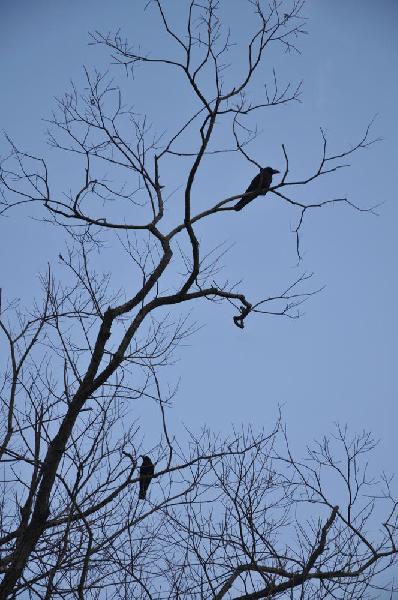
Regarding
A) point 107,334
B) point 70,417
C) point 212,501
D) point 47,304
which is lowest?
point 212,501

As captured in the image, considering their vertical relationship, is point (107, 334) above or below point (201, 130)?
below

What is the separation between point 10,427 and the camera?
4.05 m

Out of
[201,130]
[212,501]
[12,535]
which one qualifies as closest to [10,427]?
[12,535]

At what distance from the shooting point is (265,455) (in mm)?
4824

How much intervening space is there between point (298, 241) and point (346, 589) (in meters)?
2.76

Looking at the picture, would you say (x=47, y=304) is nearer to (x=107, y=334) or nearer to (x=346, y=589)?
(x=107, y=334)

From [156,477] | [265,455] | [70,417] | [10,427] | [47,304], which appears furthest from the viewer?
[265,455]

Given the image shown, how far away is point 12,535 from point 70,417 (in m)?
1.00

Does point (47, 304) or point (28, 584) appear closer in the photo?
point (28, 584)

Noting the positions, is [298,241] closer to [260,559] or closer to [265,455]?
[265,455]

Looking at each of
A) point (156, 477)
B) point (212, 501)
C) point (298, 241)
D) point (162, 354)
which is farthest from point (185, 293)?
point (212, 501)

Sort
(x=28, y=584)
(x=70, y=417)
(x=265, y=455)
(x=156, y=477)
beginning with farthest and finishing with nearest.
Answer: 1. (x=265, y=455)
2. (x=156, y=477)
3. (x=70, y=417)
4. (x=28, y=584)

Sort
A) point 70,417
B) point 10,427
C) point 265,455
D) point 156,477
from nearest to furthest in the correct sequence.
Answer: point 70,417 < point 156,477 < point 10,427 < point 265,455

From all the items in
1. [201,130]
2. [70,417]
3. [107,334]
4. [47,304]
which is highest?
[201,130]
